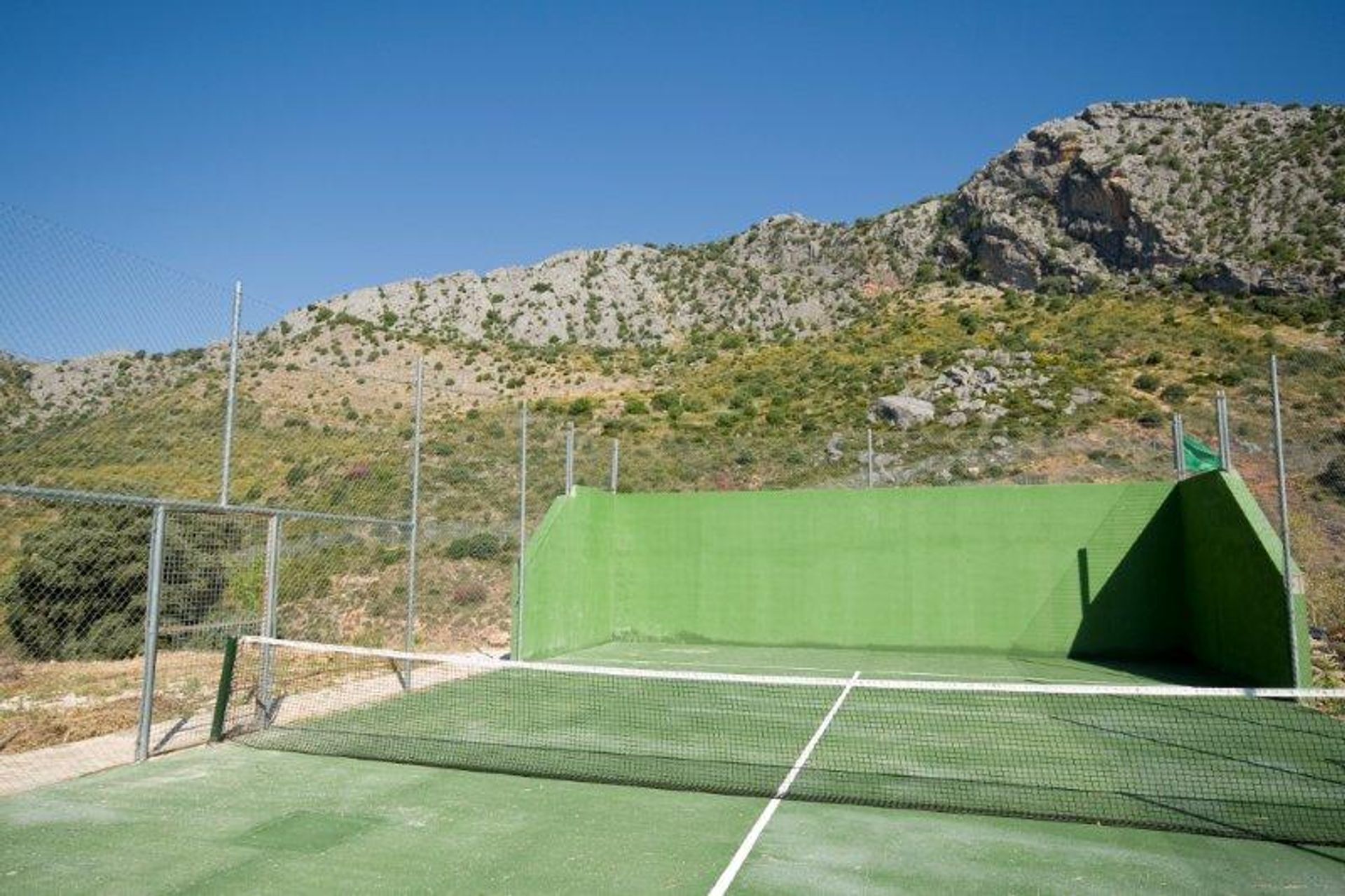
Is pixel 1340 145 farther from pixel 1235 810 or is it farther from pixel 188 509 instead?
pixel 188 509

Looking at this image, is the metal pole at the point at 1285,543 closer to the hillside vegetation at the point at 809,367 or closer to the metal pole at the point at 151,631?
the hillside vegetation at the point at 809,367

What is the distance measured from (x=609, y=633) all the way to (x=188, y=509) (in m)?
8.75

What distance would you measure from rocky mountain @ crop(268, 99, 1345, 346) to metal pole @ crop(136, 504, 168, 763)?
38.8m

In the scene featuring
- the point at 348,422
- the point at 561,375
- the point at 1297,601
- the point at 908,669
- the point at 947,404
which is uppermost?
the point at 561,375

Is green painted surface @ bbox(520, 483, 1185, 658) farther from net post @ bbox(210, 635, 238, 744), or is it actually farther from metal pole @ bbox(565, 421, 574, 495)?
net post @ bbox(210, 635, 238, 744)

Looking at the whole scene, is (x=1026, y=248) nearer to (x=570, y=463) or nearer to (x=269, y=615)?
(x=570, y=463)

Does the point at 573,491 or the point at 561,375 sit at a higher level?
the point at 561,375

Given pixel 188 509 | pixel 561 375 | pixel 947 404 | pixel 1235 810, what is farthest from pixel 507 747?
pixel 561 375

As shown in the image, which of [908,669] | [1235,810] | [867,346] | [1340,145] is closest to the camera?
[1235,810]

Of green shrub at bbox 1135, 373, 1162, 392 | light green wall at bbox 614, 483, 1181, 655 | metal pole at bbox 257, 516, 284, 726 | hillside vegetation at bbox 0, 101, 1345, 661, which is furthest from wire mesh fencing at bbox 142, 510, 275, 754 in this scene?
green shrub at bbox 1135, 373, 1162, 392

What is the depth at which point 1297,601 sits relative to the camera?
30.5 ft

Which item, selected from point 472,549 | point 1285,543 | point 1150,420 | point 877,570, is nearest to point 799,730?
point 1285,543

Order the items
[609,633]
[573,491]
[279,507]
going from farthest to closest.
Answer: [609,633] → [573,491] → [279,507]

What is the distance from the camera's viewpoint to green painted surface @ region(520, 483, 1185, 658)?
1325 cm
